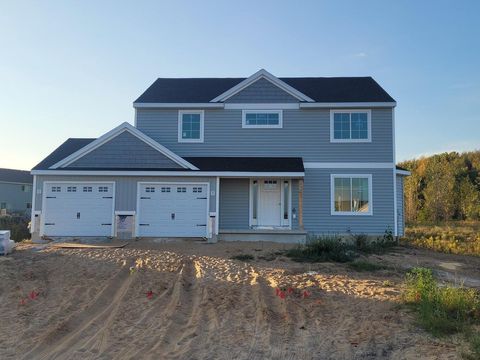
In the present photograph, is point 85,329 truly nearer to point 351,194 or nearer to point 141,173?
point 141,173

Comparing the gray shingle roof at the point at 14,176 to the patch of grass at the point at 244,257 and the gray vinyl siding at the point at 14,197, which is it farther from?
the patch of grass at the point at 244,257

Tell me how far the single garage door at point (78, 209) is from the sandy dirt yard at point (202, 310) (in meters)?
4.11

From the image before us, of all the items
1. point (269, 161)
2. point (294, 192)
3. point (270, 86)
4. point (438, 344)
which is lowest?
point (438, 344)

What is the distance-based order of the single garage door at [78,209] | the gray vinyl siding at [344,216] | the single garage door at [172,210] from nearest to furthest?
the single garage door at [78,209], the single garage door at [172,210], the gray vinyl siding at [344,216]

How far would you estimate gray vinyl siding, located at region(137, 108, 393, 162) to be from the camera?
1777 centimetres

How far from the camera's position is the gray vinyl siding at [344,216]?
1747cm

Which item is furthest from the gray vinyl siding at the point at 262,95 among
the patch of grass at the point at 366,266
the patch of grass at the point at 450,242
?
the patch of grass at the point at 366,266

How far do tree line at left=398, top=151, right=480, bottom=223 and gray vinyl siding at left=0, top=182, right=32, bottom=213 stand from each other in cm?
3794

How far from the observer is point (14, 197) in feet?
158

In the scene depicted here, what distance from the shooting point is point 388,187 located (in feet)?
57.6

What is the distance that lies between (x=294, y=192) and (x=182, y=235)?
15.6ft

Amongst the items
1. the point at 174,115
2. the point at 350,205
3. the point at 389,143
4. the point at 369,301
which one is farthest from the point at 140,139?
the point at 369,301

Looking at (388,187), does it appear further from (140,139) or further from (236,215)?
(140,139)

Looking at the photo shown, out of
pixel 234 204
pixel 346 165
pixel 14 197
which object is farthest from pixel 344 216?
pixel 14 197
